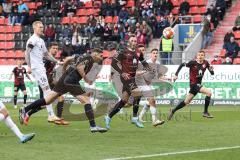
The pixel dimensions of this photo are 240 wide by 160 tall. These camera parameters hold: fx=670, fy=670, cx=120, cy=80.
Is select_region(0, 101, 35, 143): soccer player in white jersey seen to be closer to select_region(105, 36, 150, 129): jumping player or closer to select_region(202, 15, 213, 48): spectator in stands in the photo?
select_region(105, 36, 150, 129): jumping player

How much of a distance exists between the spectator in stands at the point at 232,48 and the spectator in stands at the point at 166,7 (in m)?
5.30

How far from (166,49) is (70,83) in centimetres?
1669

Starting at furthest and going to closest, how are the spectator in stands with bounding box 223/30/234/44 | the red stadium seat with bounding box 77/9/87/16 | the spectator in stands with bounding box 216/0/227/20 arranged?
the red stadium seat with bounding box 77/9/87/16
the spectator in stands with bounding box 216/0/227/20
the spectator in stands with bounding box 223/30/234/44

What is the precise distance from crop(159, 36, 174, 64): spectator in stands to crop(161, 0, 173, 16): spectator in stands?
3.74 metres

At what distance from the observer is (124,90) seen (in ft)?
56.4

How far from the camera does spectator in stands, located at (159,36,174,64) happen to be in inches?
1241

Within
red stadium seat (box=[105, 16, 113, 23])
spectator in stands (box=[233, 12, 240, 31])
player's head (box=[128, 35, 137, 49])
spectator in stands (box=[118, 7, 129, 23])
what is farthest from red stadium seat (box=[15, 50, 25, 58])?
player's head (box=[128, 35, 137, 49])

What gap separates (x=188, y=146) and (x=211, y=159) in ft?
6.13

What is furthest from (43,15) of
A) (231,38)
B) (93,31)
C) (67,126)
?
(67,126)

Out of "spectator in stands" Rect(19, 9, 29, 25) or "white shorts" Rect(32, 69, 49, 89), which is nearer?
"white shorts" Rect(32, 69, 49, 89)

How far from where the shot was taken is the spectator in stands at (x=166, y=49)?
31.5 m

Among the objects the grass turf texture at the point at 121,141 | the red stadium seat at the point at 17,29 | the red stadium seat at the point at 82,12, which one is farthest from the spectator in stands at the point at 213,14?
the grass turf texture at the point at 121,141

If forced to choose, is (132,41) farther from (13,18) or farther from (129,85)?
(13,18)

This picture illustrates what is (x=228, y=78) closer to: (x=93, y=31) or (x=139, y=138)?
(x=93, y=31)
